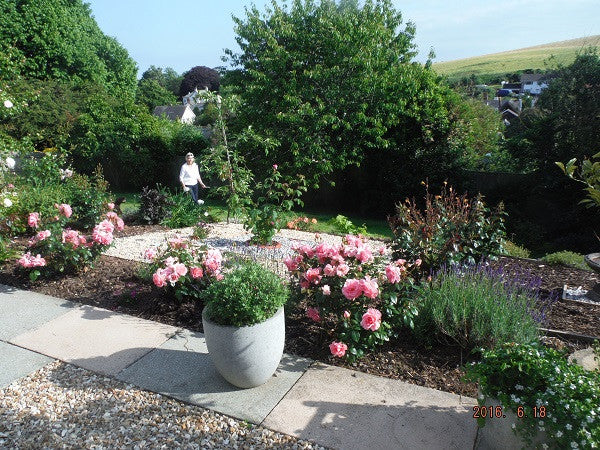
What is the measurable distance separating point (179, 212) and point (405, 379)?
6.74 meters

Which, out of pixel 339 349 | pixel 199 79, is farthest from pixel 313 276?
pixel 199 79

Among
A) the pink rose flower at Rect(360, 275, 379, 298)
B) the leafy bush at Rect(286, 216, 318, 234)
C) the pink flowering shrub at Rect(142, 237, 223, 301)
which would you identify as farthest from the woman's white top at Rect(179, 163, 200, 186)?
the pink rose flower at Rect(360, 275, 379, 298)

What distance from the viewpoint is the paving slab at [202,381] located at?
2.92 meters

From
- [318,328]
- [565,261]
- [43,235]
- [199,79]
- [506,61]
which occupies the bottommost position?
[565,261]

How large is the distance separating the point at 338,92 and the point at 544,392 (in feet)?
35.6

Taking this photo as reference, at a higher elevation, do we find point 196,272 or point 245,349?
point 196,272

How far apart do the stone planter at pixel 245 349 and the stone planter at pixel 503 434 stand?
1416 mm

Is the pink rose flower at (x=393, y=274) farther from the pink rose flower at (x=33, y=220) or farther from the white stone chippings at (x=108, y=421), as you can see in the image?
the pink rose flower at (x=33, y=220)

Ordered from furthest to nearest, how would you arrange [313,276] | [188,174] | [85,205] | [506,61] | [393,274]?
[506,61] < [188,174] < [85,205] < [313,276] < [393,274]

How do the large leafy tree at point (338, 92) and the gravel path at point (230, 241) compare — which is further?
the large leafy tree at point (338, 92)

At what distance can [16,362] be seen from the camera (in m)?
3.56

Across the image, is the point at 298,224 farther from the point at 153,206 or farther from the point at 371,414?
the point at 371,414

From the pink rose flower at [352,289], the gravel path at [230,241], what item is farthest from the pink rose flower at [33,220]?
the pink rose flower at [352,289]

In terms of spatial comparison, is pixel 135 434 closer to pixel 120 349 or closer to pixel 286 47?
pixel 120 349
